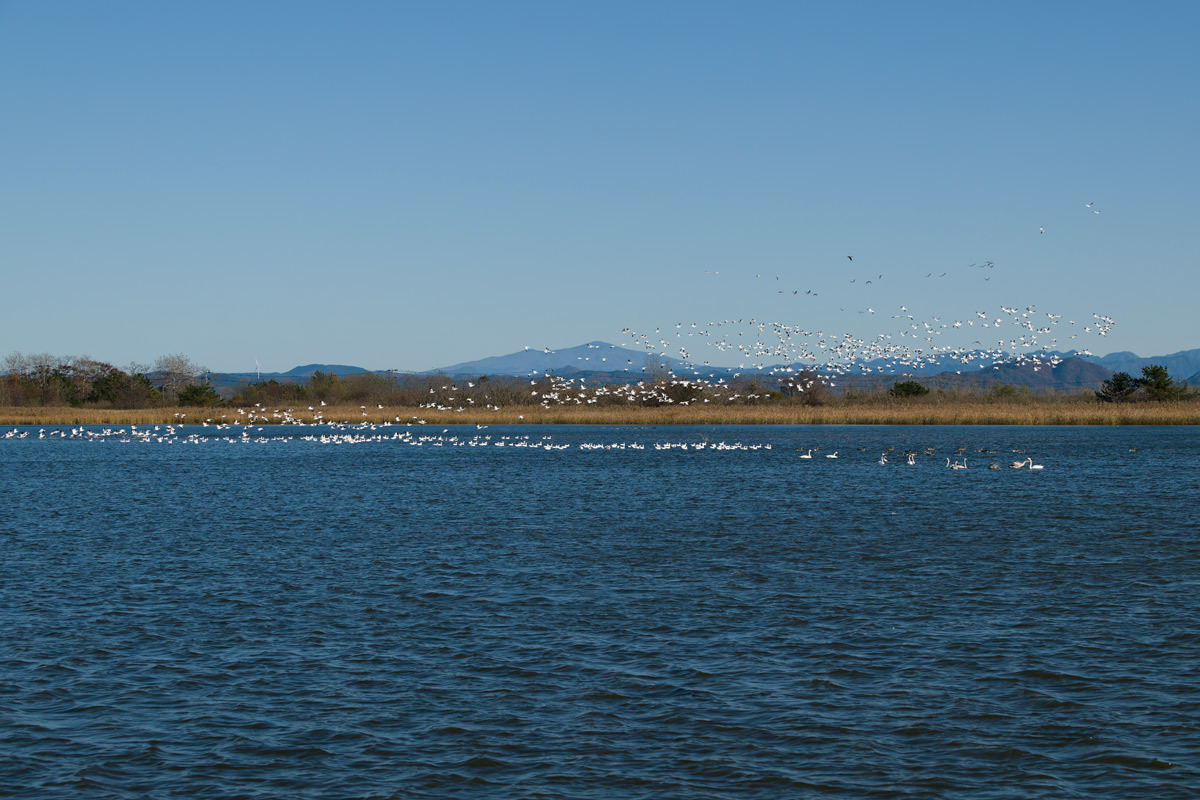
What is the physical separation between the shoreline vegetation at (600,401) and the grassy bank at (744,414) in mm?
140

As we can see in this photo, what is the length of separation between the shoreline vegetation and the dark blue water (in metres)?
50.0

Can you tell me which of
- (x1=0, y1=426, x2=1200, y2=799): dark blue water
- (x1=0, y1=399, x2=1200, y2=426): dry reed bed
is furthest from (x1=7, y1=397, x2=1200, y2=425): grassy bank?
(x1=0, y1=426, x2=1200, y2=799): dark blue water

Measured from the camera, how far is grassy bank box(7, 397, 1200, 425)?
73562 mm

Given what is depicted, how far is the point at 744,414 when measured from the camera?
260 feet

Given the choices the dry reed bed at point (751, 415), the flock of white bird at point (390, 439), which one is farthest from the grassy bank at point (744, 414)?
the flock of white bird at point (390, 439)

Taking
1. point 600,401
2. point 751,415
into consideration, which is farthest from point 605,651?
point 600,401

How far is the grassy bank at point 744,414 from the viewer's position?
2896 inches

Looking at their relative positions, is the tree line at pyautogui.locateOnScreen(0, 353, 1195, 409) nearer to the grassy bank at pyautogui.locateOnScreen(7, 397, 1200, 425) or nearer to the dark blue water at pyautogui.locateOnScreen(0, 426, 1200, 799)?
the grassy bank at pyautogui.locateOnScreen(7, 397, 1200, 425)

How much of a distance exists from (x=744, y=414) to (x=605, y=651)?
67078 millimetres

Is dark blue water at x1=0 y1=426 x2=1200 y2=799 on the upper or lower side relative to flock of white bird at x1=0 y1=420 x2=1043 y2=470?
lower

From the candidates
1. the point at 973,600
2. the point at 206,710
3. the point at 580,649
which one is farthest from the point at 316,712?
the point at 973,600

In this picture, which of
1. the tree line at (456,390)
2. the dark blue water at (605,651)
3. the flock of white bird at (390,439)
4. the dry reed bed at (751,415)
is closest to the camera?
the dark blue water at (605,651)

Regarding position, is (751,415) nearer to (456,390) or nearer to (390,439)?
(390,439)

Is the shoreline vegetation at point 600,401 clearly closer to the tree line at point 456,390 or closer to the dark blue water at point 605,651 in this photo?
the tree line at point 456,390
